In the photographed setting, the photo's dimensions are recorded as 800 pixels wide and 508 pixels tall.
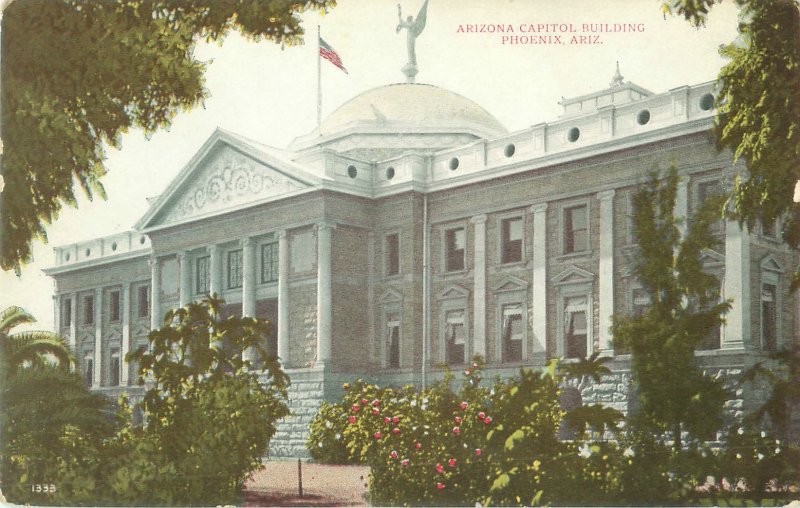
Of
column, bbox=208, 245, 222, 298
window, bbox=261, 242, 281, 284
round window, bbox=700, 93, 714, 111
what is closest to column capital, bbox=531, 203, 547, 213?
round window, bbox=700, 93, 714, 111

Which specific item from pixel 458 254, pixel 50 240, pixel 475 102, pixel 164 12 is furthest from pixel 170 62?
pixel 458 254

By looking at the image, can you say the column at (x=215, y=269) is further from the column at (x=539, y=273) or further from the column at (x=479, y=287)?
the column at (x=539, y=273)

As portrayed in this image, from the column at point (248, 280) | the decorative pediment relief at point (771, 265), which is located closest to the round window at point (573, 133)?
the decorative pediment relief at point (771, 265)

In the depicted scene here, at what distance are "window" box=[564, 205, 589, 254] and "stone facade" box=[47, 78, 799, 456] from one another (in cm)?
2

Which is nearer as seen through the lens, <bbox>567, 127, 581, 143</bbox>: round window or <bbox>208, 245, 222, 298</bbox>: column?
<bbox>567, 127, 581, 143</bbox>: round window

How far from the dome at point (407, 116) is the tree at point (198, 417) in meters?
3.52

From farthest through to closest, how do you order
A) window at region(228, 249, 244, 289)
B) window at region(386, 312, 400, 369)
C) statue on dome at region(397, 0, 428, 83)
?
window at region(228, 249, 244, 289), window at region(386, 312, 400, 369), statue on dome at region(397, 0, 428, 83)

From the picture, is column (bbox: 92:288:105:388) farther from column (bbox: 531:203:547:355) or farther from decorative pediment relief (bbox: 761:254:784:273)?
decorative pediment relief (bbox: 761:254:784:273)

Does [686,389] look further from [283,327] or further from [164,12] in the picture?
[164,12]

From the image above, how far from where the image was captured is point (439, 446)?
527 inches

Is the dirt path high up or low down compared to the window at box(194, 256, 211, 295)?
down

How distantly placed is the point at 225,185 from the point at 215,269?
4.78ft

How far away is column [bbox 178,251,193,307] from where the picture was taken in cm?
1724

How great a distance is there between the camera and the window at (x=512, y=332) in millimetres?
16016
